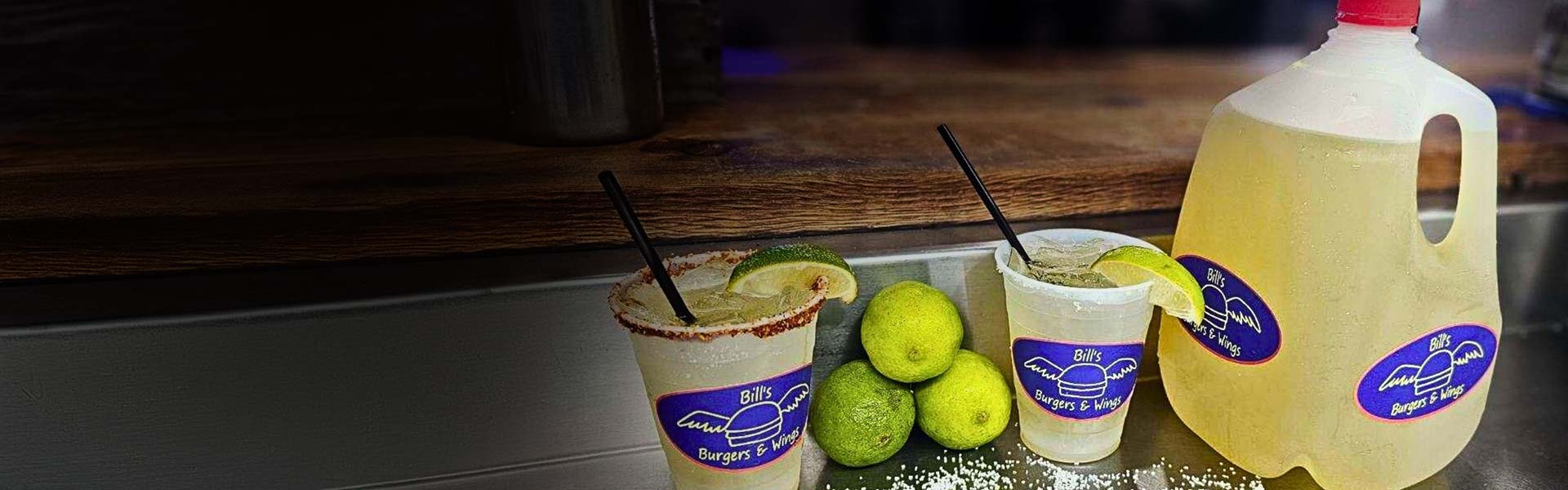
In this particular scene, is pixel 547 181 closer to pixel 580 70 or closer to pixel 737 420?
pixel 580 70

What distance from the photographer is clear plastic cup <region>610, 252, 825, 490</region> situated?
0.71m

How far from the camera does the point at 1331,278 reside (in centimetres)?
76

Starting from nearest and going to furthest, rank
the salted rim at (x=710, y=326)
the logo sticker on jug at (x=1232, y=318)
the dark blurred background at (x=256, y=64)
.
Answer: the salted rim at (x=710, y=326) < the logo sticker on jug at (x=1232, y=318) < the dark blurred background at (x=256, y=64)

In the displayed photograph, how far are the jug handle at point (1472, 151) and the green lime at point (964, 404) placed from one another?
0.42 m

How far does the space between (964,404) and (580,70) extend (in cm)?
53

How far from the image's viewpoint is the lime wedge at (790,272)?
0.73m

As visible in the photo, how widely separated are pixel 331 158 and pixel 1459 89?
1094mm

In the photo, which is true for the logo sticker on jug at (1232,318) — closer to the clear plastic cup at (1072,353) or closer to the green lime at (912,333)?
the clear plastic cup at (1072,353)

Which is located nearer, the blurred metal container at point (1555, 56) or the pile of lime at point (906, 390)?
the pile of lime at point (906, 390)

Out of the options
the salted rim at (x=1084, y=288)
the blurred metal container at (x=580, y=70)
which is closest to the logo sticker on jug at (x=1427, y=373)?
the salted rim at (x=1084, y=288)

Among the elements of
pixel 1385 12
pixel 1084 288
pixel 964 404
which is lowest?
pixel 964 404

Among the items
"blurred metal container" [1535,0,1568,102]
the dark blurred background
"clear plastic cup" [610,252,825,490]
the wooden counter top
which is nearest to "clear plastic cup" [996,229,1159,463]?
the wooden counter top

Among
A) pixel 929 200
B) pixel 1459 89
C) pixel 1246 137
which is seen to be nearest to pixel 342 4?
pixel 929 200

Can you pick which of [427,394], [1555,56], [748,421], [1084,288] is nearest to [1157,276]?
[1084,288]
